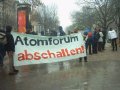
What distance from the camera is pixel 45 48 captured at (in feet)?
52.0

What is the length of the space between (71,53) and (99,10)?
3393 cm

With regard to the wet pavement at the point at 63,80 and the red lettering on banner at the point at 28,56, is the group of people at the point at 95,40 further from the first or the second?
the wet pavement at the point at 63,80

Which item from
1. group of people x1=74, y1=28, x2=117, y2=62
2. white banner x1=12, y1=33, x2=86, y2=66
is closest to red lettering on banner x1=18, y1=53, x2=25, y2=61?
white banner x1=12, y1=33, x2=86, y2=66

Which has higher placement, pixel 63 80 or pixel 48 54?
pixel 48 54

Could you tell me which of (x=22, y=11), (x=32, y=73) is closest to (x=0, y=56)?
(x=32, y=73)

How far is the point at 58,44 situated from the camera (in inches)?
647

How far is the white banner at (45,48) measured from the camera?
14891 millimetres

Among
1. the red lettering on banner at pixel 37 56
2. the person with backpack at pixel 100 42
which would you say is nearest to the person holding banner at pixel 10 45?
the red lettering on banner at pixel 37 56

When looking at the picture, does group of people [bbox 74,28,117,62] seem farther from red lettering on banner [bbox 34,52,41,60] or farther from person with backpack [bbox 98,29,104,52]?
red lettering on banner [bbox 34,52,41,60]

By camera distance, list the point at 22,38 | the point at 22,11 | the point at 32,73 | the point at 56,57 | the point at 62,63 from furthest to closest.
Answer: the point at 22,11 → the point at 62,63 → the point at 56,57 → the point at 22,38 → the point at 32,73

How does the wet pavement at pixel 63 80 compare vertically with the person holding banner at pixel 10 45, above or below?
below

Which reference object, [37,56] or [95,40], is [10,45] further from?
[95,40]

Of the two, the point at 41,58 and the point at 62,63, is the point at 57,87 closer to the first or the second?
the point at 41,58

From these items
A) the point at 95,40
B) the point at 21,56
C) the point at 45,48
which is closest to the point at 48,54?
the point at 45,48
